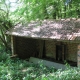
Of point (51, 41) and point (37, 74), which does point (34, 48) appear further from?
point (37, 74)

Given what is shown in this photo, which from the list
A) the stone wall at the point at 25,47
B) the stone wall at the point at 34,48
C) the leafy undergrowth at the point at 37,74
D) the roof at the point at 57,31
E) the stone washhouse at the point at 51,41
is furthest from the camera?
the stone wall at the point at 25,47

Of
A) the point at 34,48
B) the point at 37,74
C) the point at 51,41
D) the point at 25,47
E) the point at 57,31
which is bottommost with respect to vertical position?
the point at 37,74

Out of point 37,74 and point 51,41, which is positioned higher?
point 51,41

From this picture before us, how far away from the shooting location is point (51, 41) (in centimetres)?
1322

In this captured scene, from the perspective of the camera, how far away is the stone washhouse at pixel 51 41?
30.3 feet

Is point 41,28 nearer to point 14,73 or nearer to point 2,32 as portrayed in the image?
point 14,73

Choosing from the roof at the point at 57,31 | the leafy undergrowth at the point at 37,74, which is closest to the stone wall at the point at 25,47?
the leafy undergrowth at the point at 37,74

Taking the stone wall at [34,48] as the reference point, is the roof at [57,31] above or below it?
above

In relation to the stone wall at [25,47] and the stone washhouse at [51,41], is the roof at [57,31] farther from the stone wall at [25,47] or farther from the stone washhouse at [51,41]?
the stone wall at [25,47]

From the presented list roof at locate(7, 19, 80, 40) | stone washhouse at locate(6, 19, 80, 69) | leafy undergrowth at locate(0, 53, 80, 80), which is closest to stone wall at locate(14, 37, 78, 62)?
stone washhouse at locate(6, 19, 80, 69)

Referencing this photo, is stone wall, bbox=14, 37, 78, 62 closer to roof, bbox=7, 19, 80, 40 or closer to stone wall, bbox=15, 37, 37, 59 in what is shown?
stone wall, bbox=15, 37, 37, 59

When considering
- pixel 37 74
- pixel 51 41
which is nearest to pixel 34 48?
pixel 51 41

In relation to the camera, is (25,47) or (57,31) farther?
(25,47)

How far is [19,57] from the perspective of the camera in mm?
13859
